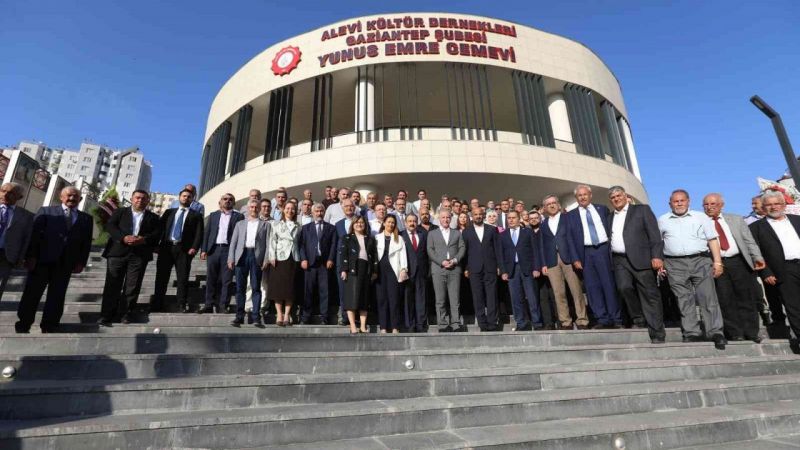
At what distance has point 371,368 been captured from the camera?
3.48 m

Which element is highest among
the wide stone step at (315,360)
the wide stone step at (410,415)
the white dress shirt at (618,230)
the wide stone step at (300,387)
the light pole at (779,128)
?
the light pole at (779,128)

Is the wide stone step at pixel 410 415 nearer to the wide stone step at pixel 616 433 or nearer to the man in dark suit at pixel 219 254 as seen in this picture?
the wide stone step at pixel 616 433

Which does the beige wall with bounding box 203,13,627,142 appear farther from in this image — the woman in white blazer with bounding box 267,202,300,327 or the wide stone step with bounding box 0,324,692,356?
the wide stone step with bounding box 0,324,692,356

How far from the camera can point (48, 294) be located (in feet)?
13.8

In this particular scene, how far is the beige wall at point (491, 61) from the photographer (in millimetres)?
15180

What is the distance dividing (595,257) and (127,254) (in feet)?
21.0

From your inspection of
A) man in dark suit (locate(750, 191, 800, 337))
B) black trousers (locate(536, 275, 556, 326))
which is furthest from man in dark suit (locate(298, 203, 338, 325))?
man in dark suit (locate(750, 191, 800, 337))

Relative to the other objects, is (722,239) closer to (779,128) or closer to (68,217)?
(779,128)

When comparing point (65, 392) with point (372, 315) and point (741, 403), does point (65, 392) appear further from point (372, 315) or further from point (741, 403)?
point (741, 403)

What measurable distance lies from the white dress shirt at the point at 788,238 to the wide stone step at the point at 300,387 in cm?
205

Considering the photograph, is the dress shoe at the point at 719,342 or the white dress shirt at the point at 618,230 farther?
the white dress shirt at the point at 618,230

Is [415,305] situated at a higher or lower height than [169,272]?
lower

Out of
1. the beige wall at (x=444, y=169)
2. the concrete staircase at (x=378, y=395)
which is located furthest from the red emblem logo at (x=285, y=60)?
the concrete staircase at (x=378, y=395)

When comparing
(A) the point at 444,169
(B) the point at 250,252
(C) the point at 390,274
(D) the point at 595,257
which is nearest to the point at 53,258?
(B) the point at 250,252
